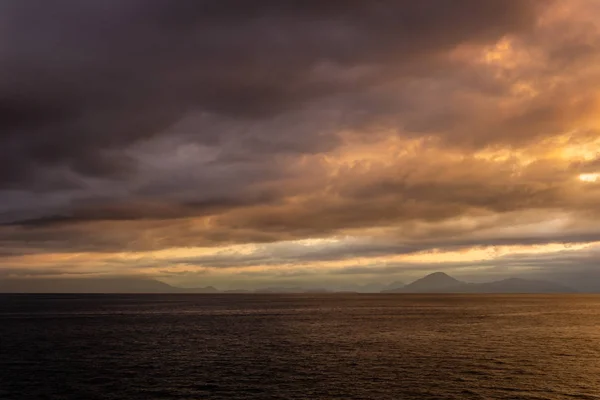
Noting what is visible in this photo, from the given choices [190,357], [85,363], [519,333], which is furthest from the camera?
[519,333]

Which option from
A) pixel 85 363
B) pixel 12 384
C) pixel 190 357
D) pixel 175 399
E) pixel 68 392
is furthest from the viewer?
pixel 190 357

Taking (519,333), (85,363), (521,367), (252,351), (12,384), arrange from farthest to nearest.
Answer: (519,333)
(252,351)
(85,363)
(521,367)
(12,384)

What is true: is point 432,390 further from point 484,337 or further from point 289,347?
point 484,337

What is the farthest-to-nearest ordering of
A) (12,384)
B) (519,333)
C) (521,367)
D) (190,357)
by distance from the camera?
(519,333) → (190,357) → (521,367) → (12,384)

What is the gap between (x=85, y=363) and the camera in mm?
96312

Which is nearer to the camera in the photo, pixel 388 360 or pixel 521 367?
pixel 521 367

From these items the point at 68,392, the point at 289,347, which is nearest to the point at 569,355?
the point at 289,347

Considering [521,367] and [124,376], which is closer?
[124,376]

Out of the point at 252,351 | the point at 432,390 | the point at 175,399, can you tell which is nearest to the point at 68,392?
the point at 175,399

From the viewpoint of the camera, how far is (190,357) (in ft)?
338

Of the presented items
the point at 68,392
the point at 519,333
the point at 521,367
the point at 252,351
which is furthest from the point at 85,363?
the point at 519,333

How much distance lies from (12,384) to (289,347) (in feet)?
188

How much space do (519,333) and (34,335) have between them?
Result: 13954 centimetres

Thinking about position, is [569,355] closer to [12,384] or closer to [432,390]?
[432,390]
